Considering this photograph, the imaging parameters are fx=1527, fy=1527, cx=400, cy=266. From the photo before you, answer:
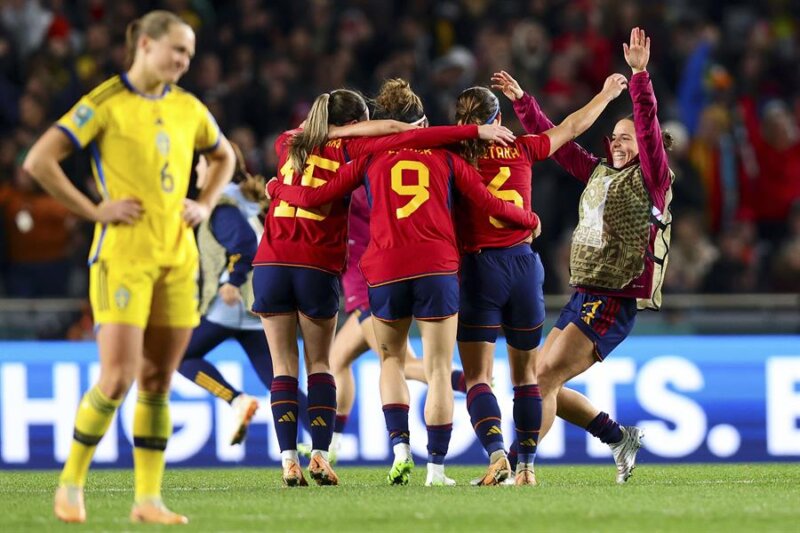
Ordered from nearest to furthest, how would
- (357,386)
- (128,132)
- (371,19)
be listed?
1. (128,132)
2. (357,386)
3. (371,19)

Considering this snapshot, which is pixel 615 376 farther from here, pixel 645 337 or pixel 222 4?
pixel 222 4

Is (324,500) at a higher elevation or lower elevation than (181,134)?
lower

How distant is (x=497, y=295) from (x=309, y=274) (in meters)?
1.06

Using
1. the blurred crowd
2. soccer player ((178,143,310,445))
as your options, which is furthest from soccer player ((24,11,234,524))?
the blurred crowd

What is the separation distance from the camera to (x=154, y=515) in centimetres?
647

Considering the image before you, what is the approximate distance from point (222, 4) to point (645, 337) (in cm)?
732

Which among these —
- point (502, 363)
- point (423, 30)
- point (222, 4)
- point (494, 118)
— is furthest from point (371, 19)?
point (494, 118)

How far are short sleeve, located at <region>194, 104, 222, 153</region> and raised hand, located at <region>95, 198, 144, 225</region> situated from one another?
0.52 metres

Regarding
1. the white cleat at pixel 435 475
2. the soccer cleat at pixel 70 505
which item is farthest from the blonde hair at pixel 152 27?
the white cleat at pixel 435 475

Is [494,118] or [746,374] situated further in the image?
[746,374]

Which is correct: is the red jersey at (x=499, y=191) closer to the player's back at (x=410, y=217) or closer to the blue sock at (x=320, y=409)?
the player's back at (x=410, y=217)

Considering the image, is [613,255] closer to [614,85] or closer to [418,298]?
[614,85]

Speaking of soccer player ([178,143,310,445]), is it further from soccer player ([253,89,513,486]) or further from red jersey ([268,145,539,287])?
red jersey ([268,145,539,287])

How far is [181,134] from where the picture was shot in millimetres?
6570
